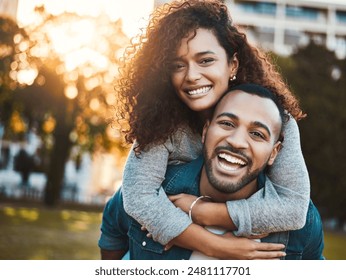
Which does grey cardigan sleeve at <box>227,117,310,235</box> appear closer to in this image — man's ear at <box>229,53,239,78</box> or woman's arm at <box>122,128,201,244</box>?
woman's arm at <box>122,128,201,244</box>

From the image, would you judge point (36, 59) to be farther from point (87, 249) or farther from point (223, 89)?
point (223, 89)

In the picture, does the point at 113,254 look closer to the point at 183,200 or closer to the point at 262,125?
the point at 183,200

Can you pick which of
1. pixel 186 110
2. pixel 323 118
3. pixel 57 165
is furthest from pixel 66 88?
pixel 186 110

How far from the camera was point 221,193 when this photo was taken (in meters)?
1.58

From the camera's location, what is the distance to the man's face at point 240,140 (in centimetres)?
152

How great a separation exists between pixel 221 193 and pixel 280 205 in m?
0.19

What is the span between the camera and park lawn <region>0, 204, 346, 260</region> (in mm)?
3563

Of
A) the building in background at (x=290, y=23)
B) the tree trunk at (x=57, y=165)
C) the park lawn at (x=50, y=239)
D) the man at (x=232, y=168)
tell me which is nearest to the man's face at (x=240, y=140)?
the man at (x=232, y=168)

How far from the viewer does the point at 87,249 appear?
4223 millimetres

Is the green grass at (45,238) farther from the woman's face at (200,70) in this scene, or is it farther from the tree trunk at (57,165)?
the woman's face at (200,70)

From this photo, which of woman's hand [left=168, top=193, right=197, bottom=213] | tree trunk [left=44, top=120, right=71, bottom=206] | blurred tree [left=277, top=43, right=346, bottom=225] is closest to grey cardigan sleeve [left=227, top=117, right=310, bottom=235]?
woman's hand [left=168, top=193, right=197, bottom=213]

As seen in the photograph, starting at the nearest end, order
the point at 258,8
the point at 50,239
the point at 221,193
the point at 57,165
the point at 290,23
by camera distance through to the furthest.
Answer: the point at 221,193, the point at 50,239, the point at 290,23, the point at 258,8, the point at 57,165
